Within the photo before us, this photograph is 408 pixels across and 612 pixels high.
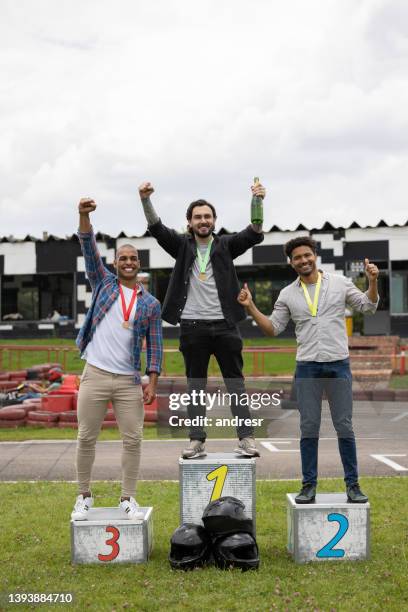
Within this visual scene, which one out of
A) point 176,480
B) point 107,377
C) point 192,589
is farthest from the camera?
point 176,480

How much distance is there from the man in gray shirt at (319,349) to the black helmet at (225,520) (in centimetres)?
46

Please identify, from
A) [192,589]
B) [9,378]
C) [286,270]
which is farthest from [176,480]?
[286,270]

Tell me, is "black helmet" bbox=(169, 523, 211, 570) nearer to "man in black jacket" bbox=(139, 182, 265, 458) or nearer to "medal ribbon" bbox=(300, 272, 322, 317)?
"man in black jacket" bbox=(139, 182, 265, 458)

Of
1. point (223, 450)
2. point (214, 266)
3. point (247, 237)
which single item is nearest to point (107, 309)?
point (214, 266)

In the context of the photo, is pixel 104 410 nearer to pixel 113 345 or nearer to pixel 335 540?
pixel 113 345

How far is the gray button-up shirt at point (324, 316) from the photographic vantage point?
511cm

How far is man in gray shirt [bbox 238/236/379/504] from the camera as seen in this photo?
5.11m

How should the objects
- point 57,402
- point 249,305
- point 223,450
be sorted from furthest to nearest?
1. point 57,402
2. point 223,450
3. point 249,305

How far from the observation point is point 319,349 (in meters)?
5.09

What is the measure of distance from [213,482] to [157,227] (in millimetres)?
1966

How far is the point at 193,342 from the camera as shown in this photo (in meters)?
5.33

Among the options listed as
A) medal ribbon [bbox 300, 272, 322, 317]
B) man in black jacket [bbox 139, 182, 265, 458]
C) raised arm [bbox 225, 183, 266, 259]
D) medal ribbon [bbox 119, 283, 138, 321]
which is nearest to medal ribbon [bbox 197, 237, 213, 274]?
man in black jacket [bbox 139, 182, 265, 458]

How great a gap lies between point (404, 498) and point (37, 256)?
2354 centimetres

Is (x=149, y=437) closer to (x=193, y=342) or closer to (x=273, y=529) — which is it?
(x=273, y=529)
